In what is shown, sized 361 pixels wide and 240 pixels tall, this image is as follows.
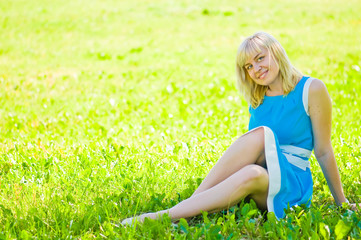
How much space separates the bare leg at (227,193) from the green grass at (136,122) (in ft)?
0.28

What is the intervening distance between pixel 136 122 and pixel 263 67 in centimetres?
271

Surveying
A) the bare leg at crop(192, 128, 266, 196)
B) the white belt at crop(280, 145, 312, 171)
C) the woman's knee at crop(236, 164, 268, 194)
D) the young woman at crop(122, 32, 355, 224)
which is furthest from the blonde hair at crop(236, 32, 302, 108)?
the woman's knee at crop(236, 164, 268, 194)

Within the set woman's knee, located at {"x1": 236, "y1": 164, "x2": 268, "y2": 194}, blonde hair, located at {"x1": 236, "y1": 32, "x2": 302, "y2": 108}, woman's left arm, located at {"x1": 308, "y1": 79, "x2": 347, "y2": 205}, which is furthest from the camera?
blonde hair, located at {"x1": 236, "y1": 32, "x2": 302, "y2": 108}

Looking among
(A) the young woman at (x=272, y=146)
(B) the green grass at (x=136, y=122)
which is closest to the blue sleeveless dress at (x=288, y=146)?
(A) the young woman at (x=272, y=146)

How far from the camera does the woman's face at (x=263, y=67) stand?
347cm

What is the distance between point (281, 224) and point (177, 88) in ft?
15.5

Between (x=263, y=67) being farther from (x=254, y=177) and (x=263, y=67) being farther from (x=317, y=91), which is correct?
(x=254, y=177)

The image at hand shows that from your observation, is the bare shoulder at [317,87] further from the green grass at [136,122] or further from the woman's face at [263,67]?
the green grass at [136,122]

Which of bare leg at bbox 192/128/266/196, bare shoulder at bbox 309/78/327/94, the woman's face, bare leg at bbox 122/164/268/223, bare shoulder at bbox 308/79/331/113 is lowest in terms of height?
bare leg at bbox 122/164/268/223

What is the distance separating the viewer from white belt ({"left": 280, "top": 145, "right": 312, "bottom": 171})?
3331mm

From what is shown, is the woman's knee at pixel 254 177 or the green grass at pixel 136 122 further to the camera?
the green grass at pixel 136 122

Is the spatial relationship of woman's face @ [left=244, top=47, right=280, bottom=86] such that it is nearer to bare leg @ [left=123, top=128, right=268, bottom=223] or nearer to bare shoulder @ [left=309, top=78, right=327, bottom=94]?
bare shoulder @ [left=309, top=78, right=327, bottom=94]

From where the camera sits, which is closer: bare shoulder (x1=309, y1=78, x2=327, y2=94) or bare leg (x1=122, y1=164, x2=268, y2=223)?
bare leg (x1=122, y1=164, x2=268, y2=223)

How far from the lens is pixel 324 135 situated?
3.30 meters
